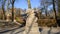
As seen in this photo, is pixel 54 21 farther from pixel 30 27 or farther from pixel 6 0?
pixel 30 27

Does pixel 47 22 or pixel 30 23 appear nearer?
pixel 30 23

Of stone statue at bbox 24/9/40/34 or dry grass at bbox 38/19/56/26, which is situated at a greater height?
stone statue at bbox 24/9/40/34

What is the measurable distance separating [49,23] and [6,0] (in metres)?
12.6

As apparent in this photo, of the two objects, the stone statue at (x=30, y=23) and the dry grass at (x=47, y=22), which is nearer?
the stone statue at (x=30, y=23)

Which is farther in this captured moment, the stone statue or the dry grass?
the dry grass

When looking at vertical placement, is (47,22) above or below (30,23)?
below

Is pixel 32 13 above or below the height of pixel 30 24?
above

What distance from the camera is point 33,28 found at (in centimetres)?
1223

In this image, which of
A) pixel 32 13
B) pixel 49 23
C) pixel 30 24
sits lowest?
pixel 49 23

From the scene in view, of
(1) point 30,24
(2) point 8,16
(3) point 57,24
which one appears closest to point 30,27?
(1) point 30,24

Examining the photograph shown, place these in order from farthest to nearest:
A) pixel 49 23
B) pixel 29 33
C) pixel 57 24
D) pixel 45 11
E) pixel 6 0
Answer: pixel 45 11, pixel 6 0, pixel 49 23, pixel 57 24, pixel 29 33

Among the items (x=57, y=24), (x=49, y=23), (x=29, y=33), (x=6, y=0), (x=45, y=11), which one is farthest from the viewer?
(x=45, y=11)

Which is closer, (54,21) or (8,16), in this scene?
(54,21)

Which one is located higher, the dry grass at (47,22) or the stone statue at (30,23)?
the stone statue at (30,23)
